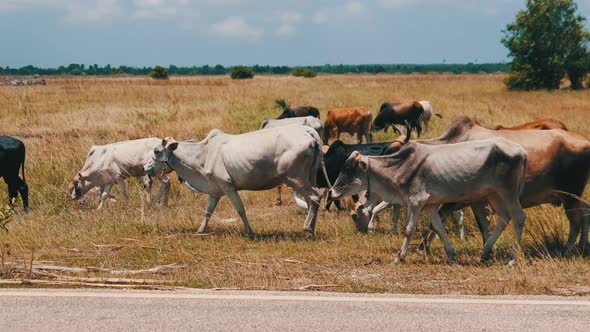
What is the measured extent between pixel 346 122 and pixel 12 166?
12.5m

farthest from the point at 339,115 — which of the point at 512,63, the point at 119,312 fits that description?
the point at 512,63

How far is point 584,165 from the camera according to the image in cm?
978

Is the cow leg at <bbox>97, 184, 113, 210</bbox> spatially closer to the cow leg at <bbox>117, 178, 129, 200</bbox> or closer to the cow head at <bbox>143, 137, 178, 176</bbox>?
the cow leg at <bbox>117, 178, 129, 200</bbox>

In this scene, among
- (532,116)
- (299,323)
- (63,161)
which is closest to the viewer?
(299,323)

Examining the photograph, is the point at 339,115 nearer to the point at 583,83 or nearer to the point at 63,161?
the point at 63,161

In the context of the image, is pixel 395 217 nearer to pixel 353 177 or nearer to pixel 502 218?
pixel 353 177

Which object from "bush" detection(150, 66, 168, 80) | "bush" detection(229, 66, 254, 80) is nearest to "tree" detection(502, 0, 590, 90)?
"bush" detection(229, 66, 254, 80)

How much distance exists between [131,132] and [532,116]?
1670 centimetres

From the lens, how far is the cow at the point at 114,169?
49.5 feet

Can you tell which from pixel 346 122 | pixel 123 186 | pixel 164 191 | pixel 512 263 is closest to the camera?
pixel 512 263

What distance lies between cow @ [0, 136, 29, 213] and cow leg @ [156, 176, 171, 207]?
2353mm

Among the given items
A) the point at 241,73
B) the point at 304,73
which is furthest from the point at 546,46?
the point at 304,73

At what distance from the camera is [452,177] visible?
9.19m

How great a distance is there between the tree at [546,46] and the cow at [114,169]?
53498 millimetres
